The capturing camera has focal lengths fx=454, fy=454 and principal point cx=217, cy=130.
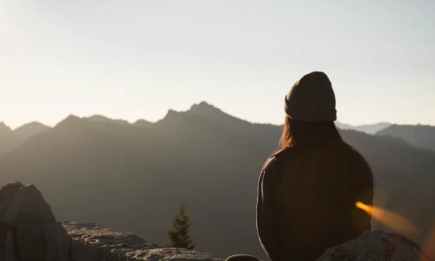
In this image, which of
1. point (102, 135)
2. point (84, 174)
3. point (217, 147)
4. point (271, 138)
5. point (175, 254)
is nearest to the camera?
point (175, 254)

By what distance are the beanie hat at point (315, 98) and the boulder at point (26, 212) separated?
5.66 m

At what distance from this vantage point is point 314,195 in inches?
106

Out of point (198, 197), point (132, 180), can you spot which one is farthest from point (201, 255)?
point (132, 180)

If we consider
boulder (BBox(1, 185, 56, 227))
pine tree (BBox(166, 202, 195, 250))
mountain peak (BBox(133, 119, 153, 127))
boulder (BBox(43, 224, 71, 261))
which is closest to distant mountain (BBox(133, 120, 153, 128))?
mountain peak (BBox(133, 119, 153, 127))

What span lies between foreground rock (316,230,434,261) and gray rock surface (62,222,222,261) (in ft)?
8.31

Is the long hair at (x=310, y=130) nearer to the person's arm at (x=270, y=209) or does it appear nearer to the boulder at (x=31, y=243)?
the person's arm at (x=270, y=209)

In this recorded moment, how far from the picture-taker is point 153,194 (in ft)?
441

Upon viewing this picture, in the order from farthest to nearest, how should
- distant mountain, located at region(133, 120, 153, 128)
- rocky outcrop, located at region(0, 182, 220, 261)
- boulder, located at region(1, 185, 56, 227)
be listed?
distant mountain, located at region(133, 120, 153, 128)
boulder, located at region(1, 185, 56, 227)
rocky outcrop, located at region(0, 182, 220, 261)

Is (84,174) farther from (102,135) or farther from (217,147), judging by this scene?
(217,147)

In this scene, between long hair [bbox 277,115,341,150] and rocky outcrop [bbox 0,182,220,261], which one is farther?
rocky outcrop [bbox 0,182,220,261]

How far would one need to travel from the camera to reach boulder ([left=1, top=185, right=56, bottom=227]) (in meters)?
7.19

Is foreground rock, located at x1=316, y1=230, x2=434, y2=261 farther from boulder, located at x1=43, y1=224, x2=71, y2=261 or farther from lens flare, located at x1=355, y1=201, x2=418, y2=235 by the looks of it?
boulder, located at x1=43, y1=224, x2=71, y2=261

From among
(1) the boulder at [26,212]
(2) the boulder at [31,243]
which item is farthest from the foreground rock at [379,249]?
(1) the boulder at [26,212]

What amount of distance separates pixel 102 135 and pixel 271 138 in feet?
244
